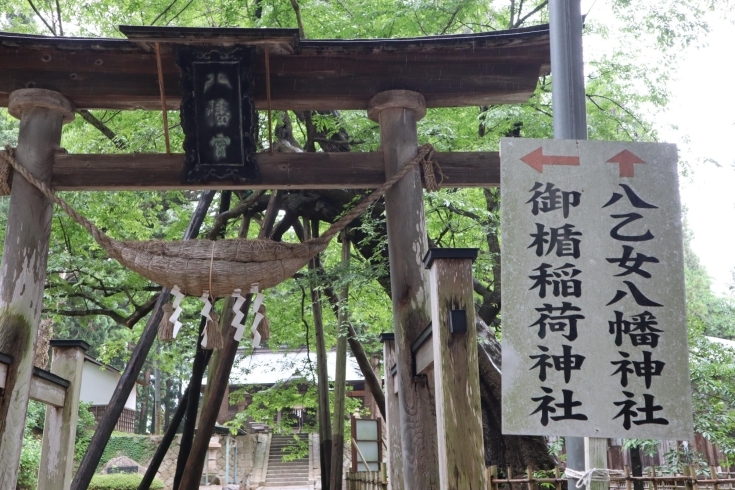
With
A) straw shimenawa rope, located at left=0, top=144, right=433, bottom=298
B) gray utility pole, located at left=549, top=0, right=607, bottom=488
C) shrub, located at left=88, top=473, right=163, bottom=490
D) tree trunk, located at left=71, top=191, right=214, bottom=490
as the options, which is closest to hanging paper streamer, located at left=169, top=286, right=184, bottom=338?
straw shimenawa rope, located at left=0, top=144, right=433, bottom=298

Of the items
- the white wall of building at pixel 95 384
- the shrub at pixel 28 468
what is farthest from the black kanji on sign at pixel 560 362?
the shrub at pixel 28 468

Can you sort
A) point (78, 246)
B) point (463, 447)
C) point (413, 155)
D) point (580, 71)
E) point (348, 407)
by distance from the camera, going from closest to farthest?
point (580, 71), point (463, 447), point (413, 155), point (78, 246), point (348, 407)

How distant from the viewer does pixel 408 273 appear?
4.74 meters

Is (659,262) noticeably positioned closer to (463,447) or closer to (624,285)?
(624,285)

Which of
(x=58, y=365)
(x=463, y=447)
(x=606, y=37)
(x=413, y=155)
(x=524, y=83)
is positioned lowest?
(x=463, y=447)

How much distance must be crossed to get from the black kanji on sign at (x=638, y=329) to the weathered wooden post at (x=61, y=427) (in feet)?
14.9

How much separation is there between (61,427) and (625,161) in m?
4.81

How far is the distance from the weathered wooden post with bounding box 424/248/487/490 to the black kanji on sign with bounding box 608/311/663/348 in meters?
0.90

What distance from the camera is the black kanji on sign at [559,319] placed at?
253 centimetres

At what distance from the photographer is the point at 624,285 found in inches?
101

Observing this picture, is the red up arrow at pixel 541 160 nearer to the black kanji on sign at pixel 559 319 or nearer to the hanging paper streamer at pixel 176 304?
the black kanji on sign at pixel 559 319

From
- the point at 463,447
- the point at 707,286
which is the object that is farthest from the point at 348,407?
the point at 707,286

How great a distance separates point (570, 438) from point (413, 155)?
9.14 feet

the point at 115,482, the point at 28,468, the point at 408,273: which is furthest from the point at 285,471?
the point at 408,273
